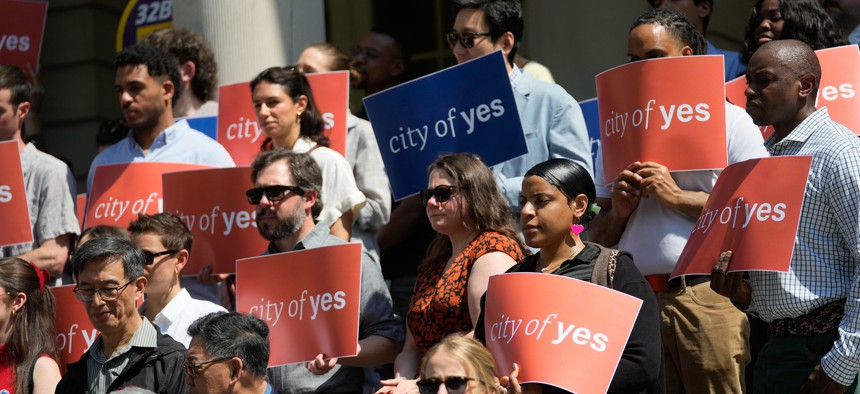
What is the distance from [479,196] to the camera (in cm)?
661

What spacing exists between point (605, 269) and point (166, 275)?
2408mm

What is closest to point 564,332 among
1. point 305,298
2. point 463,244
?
point 463,244

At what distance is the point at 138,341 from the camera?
253 inches

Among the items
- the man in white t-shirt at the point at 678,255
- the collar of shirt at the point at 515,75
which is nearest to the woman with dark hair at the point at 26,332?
the collar of shirt at the point at 515,75

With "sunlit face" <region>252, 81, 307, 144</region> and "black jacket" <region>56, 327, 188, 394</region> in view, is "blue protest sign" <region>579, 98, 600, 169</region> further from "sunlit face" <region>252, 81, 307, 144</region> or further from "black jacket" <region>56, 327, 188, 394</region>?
"black jacket" <region>56, 327, 188, 394</region>

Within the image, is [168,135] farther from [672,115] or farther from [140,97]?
[672,115]

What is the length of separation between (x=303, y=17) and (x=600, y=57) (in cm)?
212

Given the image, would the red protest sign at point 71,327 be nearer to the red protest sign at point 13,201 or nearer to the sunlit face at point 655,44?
the red protest sign at point 13,201

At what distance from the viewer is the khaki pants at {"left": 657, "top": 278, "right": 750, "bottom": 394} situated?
20.8 feet

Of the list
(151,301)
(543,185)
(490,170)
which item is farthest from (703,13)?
(151,301)

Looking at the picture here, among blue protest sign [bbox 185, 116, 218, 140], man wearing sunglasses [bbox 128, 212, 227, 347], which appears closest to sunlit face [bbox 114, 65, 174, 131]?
blue protest sign [bbox 185, 116, 218, 140]

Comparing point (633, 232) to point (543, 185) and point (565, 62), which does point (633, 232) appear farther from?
point (565, 62)

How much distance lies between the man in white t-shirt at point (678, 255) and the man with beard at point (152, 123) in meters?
2.63

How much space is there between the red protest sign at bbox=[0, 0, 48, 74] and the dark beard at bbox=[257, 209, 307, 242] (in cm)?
397
